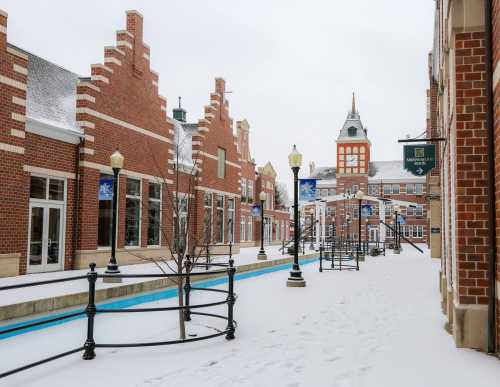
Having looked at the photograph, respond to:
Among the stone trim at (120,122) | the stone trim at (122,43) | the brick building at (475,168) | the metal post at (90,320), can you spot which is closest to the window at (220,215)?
the stone trim at (120,122)

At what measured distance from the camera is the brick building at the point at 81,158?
14914 millimetres

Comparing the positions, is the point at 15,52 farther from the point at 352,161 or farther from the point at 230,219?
the point at 352,161

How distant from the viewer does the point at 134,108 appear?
21672mm

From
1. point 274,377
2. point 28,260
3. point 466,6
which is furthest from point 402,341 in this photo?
point 28,260

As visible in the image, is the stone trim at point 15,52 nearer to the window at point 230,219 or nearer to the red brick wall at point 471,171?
the red brick wall at point 471,171

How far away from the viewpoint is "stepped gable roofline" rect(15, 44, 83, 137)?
1666 cm

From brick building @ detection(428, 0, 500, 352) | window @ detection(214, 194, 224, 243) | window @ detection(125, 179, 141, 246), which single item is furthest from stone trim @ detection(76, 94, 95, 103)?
brick building @ detection(428, 0, 500, 352)

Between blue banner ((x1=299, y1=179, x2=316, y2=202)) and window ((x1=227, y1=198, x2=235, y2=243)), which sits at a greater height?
blue banner ((x1=299, y1=179, x2=316, y2=202))

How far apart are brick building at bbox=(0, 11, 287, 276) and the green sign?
19.1ft

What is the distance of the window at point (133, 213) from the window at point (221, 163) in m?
9.62

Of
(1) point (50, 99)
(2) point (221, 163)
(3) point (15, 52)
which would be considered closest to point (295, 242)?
(3) point (15, 52)

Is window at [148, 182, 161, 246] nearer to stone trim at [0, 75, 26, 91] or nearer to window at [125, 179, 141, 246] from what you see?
window at [125, 179, 141, 246]

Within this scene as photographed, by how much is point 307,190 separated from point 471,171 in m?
15.3

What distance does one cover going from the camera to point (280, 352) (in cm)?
660
